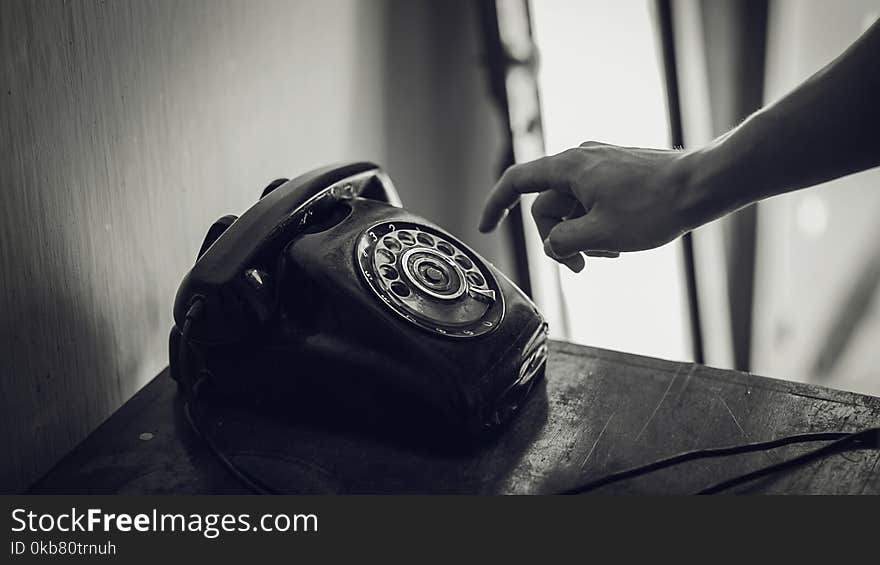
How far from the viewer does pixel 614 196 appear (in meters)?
0.72

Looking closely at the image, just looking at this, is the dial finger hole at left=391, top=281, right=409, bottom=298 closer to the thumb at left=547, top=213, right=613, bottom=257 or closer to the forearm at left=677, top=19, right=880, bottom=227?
the thumb at left=547, top=213, right=613, bottom=257

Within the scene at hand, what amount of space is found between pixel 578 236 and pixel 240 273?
0.29 metres

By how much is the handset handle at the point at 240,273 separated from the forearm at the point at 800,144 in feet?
1.09

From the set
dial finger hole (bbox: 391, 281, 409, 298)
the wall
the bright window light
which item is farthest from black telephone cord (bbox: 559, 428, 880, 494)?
the bright window light

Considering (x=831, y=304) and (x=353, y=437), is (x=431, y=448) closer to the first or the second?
(x=353, y=437)

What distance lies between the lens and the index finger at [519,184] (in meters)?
0.79

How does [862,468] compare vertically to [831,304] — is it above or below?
above

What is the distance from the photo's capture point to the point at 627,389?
801 millimetres

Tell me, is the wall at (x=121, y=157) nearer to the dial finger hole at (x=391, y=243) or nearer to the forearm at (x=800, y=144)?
the dial finger hole at (x=391, y=243)

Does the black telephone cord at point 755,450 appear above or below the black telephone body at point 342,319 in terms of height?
below

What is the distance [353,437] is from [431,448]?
0.23 feet

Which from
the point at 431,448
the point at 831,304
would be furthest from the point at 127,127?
the point at 831,304

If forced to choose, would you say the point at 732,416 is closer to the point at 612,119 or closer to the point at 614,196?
the point at 614,196

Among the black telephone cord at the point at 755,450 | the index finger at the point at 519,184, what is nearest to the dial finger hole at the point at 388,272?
the index finger at the point at 519,184
